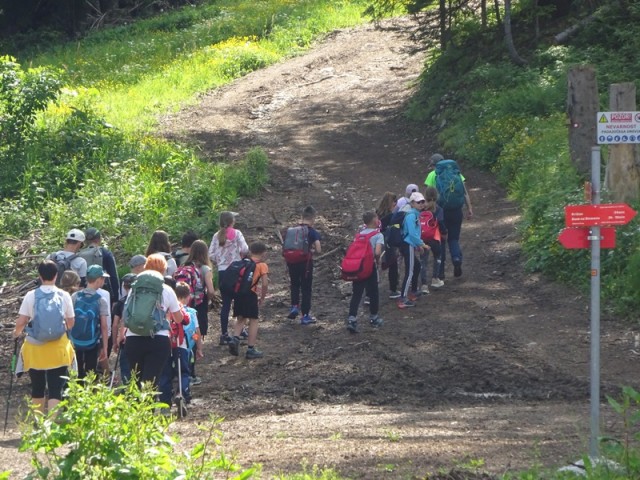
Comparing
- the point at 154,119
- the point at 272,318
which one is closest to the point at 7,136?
the point at 154,119

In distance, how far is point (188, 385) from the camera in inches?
406

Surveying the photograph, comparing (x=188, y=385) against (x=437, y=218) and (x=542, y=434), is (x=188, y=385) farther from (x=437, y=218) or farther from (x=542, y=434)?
(x=437, y=218)

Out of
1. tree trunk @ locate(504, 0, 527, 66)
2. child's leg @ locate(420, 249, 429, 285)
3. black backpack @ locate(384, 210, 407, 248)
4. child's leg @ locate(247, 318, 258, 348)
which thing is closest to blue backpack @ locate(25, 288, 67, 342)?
child's leg @ locate(247, 318, 258, 348)

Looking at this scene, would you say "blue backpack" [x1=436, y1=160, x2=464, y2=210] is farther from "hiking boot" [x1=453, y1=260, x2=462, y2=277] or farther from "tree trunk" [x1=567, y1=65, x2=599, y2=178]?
"tree trunk" [x1=567, y1=65, x2=599, y2=178]

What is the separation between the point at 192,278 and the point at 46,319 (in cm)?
239

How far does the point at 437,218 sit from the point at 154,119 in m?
12.8

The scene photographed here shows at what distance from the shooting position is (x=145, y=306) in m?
8.98

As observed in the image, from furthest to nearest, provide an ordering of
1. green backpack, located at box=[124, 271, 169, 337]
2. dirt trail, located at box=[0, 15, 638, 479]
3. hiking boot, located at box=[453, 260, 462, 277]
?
hiking boot, located at box=[453, 260, 462, 277], green backpack, located at box=[124, 271, 169, 337], dirt trail, located at box=[0, 15, 638, 479]

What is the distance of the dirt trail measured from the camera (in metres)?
8.07

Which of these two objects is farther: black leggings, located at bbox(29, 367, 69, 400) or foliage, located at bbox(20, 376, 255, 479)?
black leggings, located at bbox(29, 367, 69, 400)

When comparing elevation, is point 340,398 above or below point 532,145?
below

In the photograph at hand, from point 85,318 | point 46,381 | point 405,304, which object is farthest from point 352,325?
point 46,381

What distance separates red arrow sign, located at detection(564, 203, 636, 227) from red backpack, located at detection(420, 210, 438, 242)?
21.4 ft

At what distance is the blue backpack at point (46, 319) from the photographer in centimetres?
915
